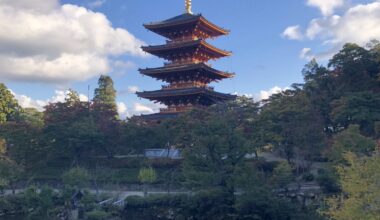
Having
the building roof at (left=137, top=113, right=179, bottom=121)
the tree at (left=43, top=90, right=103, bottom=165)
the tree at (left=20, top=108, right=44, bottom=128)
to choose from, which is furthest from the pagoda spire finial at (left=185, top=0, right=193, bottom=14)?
the tree at (left=20, top=108, right=44, bottom=128)

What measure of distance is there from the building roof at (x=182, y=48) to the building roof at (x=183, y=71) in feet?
5.03

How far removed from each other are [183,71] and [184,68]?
604 mm

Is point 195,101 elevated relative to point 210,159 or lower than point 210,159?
elevated

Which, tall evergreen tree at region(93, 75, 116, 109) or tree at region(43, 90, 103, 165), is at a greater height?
tall evergreen tree at region(93, 75, 116, 109)

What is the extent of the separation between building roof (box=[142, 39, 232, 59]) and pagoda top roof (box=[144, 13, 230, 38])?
1638 millimetres

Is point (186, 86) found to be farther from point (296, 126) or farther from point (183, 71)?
point (296, 126)

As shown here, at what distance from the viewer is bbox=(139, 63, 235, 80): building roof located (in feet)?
115

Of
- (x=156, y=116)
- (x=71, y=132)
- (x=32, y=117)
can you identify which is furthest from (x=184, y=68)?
(x=32, y=117)

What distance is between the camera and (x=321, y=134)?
23.9m

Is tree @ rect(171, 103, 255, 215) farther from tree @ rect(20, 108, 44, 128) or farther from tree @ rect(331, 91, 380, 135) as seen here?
tree @ rect(20, 108, 44, 128)

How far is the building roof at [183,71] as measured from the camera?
35.2m

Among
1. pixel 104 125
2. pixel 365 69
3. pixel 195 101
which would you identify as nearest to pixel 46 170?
pixel 104 125

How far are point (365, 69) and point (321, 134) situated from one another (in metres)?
7.09

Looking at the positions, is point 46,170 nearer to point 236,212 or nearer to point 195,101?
point 195,101
